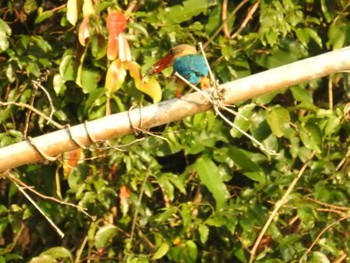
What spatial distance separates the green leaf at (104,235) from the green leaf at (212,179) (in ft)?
1.07

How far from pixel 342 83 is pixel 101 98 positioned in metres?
0.91

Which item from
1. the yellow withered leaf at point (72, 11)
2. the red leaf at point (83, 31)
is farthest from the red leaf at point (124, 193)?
the yellow withered leaf at point (72, 11)

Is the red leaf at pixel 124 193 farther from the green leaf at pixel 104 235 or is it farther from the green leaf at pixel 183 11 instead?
the green leaf at pixel 183 11

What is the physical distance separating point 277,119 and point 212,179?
0.97 ft

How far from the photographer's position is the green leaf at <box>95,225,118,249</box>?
304 cm

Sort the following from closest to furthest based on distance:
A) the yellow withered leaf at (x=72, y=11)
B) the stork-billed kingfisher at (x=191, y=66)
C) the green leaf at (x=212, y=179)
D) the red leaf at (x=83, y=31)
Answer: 1. the stork-billed kingfisher at (x=191, y=66)
2. the yellow withered leaf at (x=72, y=11)
3. the red leaf at (x=83, y=31)
4. the green leaf at (x=212, y=179)

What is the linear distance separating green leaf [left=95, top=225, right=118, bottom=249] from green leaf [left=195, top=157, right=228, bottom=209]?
33cm

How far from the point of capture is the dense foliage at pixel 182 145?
3021mm

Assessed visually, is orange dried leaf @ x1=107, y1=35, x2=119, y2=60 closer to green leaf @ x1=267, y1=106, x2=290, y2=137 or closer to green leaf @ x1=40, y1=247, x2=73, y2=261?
green leaf @ x1=267, y1=106, x2=290, y2=137

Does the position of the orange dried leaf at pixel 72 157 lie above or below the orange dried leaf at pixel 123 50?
below

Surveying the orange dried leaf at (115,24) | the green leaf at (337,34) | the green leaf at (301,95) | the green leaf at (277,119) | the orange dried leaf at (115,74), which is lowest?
the green leaf at (301,95)

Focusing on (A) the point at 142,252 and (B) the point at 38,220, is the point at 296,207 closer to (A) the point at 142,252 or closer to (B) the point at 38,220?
(A) the point at 142,252

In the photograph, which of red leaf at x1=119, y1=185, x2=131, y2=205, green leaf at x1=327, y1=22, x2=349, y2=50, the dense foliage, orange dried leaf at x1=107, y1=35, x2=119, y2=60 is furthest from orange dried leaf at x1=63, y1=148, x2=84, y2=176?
green leaf at x1=327, y1=22, x2=349, y2=50

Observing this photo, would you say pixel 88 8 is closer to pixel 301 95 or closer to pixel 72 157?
pixel 72 157
